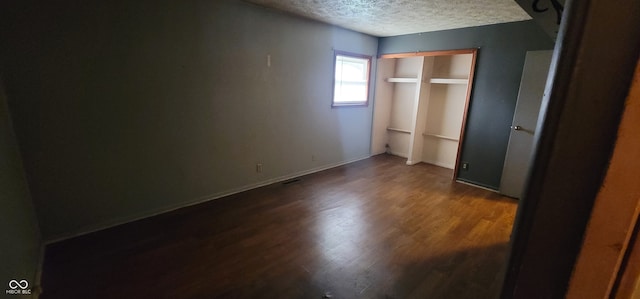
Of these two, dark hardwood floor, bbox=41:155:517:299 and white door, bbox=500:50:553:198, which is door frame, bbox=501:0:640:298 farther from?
white door, bbox=500:50:553:198

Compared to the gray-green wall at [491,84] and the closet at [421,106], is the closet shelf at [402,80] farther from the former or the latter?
the gray-green wall at [491,84]

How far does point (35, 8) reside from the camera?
1.99 m

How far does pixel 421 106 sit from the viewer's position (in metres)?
5.02

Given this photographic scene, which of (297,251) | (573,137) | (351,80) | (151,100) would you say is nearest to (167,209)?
(151,100)

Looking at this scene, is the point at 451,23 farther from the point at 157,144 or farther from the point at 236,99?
the point at 157,144

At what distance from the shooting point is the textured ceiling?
295 cm

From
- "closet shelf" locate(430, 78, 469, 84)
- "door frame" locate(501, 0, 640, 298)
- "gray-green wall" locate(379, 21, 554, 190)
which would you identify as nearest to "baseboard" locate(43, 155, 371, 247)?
"gray-green wall" locate(379, 21, 554, 190)

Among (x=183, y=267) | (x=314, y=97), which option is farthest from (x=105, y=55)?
(x=314, y=97)

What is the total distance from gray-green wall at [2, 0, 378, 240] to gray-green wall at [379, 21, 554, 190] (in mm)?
2072

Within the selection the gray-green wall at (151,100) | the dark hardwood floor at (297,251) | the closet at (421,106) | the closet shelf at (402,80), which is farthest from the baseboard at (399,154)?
the gray-green wall at (151,100)

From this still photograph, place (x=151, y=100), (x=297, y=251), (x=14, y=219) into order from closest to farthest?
(x=14, y=219), (x=297, y=251), (x=151, y=100)

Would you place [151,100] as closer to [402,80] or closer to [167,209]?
[167,209]

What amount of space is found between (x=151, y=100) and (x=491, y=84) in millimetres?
4353

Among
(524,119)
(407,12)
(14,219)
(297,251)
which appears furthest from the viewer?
(524,119)
